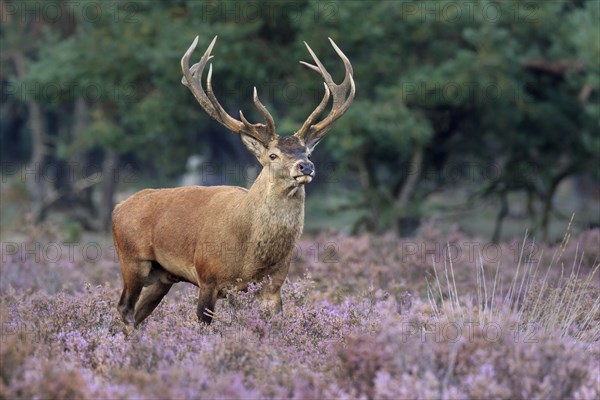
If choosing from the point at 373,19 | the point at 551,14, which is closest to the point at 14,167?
the point at 373,19

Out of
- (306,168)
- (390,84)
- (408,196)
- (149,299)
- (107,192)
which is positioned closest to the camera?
(306,168)

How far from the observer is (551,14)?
18969mm

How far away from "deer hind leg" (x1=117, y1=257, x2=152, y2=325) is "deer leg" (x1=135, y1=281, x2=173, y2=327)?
0.21 ft

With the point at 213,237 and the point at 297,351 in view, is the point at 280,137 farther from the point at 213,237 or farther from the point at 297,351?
the point at 297,351

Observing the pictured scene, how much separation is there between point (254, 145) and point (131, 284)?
5.63ft

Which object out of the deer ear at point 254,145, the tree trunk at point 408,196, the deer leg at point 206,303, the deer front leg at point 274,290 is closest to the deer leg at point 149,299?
the deer leg at point 206,303

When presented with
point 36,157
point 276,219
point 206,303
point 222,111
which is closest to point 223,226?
point 276,219

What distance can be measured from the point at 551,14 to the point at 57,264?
35.2ft

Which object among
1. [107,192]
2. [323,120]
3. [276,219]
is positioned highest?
[323,120]

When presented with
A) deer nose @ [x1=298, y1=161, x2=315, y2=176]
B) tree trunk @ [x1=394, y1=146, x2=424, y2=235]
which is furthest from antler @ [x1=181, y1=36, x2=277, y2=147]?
tree trunk @ [x1=394, y1=146, x2=424, y2=235]

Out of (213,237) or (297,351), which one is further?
(213,237)

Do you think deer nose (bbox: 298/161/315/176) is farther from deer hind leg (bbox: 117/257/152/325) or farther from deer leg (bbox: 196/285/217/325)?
deer hind leg (bbox: 117/257/152/325)

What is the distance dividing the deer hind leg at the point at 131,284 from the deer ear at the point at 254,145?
1.43 m

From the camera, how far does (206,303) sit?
7.95 metres
